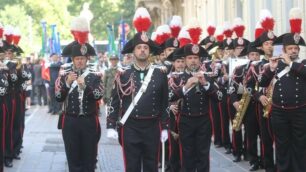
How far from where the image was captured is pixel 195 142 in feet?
37.8

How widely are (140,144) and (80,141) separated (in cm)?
119

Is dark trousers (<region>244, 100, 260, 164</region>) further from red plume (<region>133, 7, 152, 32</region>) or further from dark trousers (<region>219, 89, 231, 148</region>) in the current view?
red plume (<region>133, 7, 152, 32</region>)

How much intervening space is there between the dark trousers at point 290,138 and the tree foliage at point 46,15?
56263 mm

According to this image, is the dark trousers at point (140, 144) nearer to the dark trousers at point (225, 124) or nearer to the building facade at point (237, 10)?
the dark trousers at point (225, 124)

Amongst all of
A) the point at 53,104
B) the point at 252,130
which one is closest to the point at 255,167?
the point at 252,130

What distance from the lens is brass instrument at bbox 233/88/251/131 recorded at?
13.7m

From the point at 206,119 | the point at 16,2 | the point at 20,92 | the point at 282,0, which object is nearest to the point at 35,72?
the point at 282,0

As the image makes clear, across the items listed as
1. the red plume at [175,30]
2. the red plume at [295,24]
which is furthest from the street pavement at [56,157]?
the red plume at [295,24]

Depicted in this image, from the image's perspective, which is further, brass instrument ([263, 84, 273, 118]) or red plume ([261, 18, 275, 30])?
red plume ([261, 18, 275, 30])

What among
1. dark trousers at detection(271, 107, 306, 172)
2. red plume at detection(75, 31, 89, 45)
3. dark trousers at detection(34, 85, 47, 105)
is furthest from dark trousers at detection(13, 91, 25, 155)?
dark trousers at detection(34, 85, 47, 105)

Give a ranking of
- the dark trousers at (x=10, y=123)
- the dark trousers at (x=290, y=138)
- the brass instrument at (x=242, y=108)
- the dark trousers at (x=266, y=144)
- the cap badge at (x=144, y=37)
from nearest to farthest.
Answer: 1. the cap badge at (x=144, y=37)
2. the dark trousers at (x=290, y=138)
3. the dark trousers at (x=266, y=144)
4. the brass instrument at (x=242, y=108)
5. the dark trousers at (x=10, y=123)

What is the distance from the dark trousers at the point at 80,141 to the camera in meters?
10.9

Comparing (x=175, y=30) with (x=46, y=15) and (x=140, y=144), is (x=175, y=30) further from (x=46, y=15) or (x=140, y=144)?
(x=46, y=15)

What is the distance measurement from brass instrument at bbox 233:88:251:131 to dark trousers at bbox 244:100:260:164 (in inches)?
2.7
